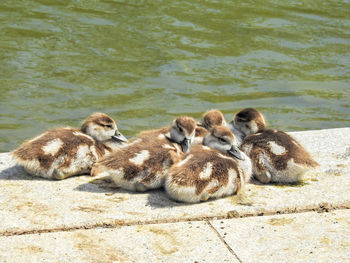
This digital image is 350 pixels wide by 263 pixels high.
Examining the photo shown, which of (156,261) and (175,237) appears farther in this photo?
(175,237)

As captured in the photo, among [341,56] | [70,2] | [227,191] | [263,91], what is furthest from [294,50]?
[227,191]

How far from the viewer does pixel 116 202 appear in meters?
4.28

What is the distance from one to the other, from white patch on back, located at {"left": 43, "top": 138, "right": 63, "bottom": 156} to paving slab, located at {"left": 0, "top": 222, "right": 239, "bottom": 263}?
114 cm

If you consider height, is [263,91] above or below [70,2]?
below

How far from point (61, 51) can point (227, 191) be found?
575 centimetres

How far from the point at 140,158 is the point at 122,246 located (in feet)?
3.59

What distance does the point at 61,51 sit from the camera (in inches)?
373

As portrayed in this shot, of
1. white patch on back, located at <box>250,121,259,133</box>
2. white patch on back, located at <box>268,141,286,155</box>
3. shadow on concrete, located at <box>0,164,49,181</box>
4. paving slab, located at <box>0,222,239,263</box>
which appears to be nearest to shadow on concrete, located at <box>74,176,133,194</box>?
shadow on concrete, located at <box>0,164,49,181</box>

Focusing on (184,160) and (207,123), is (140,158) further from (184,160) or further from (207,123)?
(207,123)

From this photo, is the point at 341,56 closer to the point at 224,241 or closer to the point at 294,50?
the point at 294,50

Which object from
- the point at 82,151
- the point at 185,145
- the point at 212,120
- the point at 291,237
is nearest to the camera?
the point at 291,237

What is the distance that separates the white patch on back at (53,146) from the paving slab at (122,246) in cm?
114

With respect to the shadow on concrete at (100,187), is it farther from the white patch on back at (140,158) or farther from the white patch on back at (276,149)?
the white patch on back at (276,149)

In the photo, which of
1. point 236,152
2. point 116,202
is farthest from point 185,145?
point 116,202
